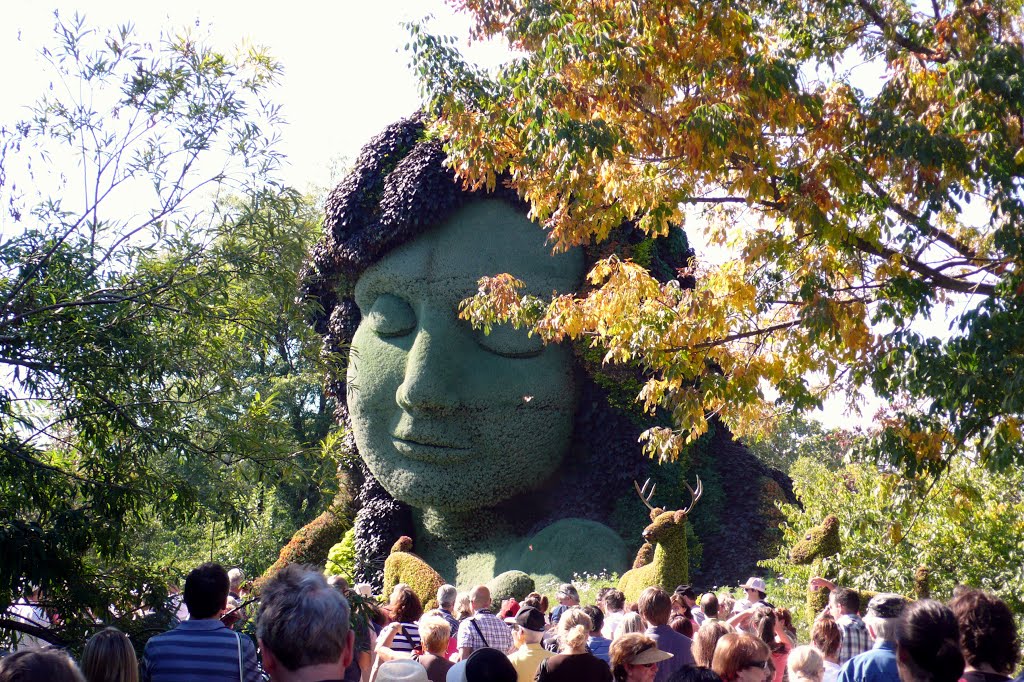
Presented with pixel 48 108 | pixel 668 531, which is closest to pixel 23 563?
pixel 48 108

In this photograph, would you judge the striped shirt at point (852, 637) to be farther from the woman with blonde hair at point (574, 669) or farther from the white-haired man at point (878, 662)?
the woman with blonde hair at point (574, 669)

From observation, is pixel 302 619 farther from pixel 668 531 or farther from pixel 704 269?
pixel 668 531

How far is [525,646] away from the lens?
6113mm

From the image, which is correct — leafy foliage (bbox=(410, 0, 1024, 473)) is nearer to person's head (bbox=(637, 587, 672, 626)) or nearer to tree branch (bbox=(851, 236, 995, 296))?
tree branch (bbox=(851, 236, 995, 296))

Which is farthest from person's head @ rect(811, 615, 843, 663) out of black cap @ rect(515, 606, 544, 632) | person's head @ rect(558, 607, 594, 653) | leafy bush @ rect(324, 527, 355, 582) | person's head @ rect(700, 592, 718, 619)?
leafy bush @ rect(324, 527, 355, 582)

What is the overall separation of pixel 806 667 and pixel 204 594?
2871 mm

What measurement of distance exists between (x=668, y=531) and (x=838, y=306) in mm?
4961

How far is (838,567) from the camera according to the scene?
11516 millimetres

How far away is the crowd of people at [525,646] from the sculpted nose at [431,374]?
8.77 metres

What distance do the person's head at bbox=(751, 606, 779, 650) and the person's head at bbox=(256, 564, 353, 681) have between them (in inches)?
152

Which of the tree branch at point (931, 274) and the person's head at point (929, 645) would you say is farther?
the tree branch at point (931, 274)

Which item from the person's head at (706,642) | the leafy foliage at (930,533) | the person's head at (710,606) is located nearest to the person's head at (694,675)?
the person's head at (706,642)

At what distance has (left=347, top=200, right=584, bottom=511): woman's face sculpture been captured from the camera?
631 inches

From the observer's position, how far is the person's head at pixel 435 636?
6246mm
